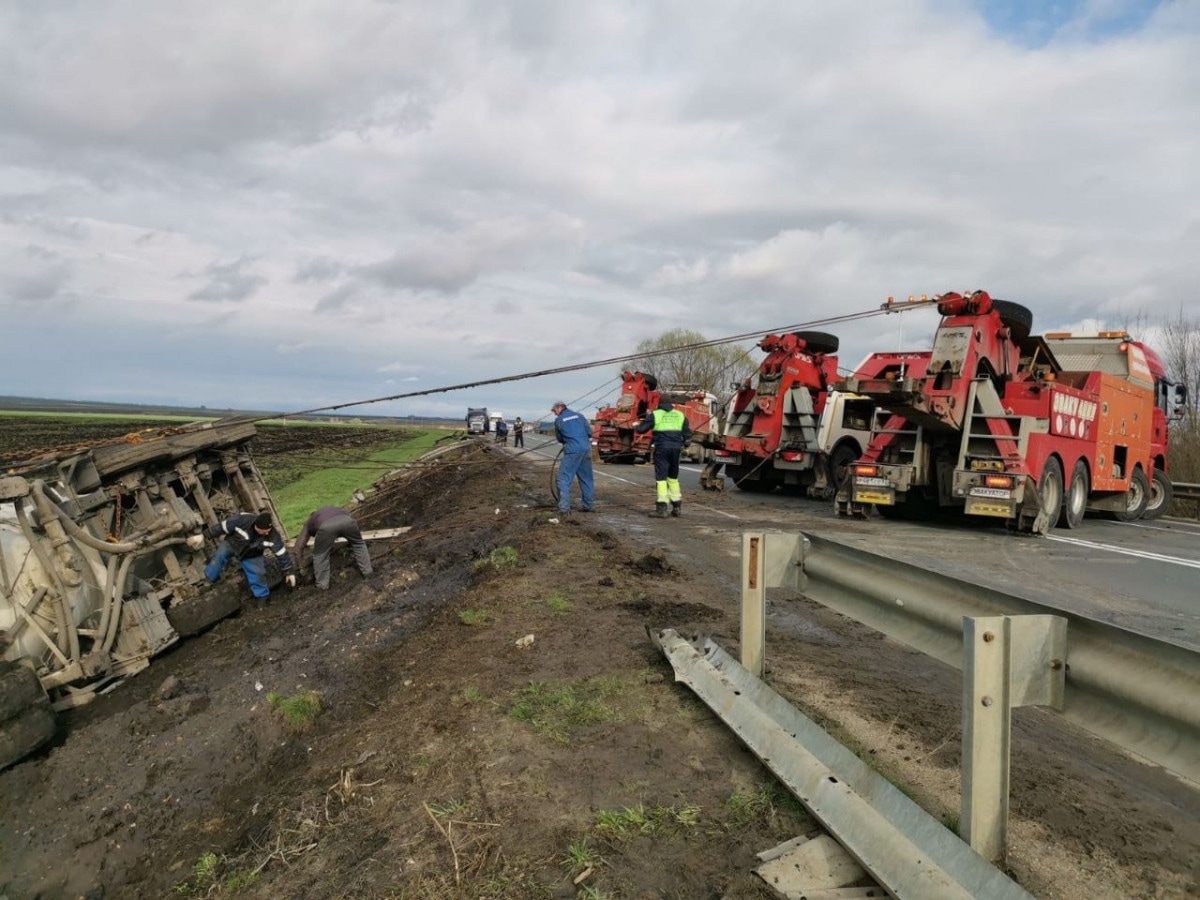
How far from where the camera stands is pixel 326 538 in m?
8.88

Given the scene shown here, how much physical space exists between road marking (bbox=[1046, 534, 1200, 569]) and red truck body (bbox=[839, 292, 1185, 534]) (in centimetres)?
32

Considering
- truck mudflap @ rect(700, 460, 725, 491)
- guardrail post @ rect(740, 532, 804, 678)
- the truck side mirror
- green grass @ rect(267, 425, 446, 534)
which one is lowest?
green grass @ rect(267, 425, 446, 534)

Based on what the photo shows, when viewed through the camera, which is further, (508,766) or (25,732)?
(25,732)

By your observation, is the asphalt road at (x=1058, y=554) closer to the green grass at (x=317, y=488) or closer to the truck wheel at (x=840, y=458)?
the truck wheel at (x=840, y=458)

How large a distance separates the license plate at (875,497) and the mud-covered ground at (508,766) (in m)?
4.98

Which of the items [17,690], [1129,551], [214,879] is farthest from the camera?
[1129,551]

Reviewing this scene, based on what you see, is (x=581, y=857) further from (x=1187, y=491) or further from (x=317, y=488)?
(x=1187, y=491)

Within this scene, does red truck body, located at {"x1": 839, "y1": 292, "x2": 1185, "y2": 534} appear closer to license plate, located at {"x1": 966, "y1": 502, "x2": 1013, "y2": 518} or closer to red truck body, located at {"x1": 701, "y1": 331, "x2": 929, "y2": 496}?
license plate, located at {"x1": 966, "y1": 502, "x2": 1013, "y2": 518}

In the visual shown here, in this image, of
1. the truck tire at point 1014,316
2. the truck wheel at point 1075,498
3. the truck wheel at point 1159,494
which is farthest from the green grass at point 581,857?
the truck wheel at point 1159,494

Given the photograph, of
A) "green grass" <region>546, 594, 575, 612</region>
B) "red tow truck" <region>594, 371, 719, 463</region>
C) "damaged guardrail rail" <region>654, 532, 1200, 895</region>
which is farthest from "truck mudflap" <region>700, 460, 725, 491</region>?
"damaged guardrail rail" <region>654, 532, 1200, 895</region>

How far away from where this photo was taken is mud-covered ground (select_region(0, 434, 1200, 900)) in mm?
2840

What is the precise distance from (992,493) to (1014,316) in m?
2.79

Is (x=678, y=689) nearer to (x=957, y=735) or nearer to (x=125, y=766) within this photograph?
(x=957, y=735)

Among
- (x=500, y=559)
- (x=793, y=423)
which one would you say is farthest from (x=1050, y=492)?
(x=500, y=559)
